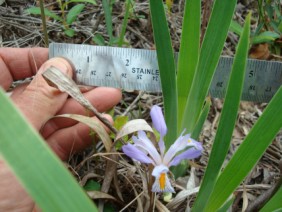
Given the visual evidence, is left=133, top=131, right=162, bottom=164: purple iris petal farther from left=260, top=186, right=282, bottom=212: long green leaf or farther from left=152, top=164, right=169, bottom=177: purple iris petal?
left=260, top=186, right=282, bottom=212: long green leaf

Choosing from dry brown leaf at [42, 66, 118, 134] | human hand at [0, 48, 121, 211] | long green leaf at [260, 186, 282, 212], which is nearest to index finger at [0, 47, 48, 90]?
human hand at [0, 48, 121, 211]

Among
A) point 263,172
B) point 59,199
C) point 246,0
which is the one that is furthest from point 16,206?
point 246,0

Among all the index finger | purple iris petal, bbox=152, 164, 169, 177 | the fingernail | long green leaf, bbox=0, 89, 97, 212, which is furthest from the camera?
the index finger

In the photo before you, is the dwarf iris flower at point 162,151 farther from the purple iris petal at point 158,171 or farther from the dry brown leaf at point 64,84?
the dry brown leaf at point 64,84

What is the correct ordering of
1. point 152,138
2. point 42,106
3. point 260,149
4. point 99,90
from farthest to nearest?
point 99,90 → point 42,106 → point 152,138 → point 260,149

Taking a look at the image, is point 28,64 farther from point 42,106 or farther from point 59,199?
point 59,199

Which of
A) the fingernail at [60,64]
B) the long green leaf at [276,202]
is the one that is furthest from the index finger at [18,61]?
the long green leaf at [276,202]
